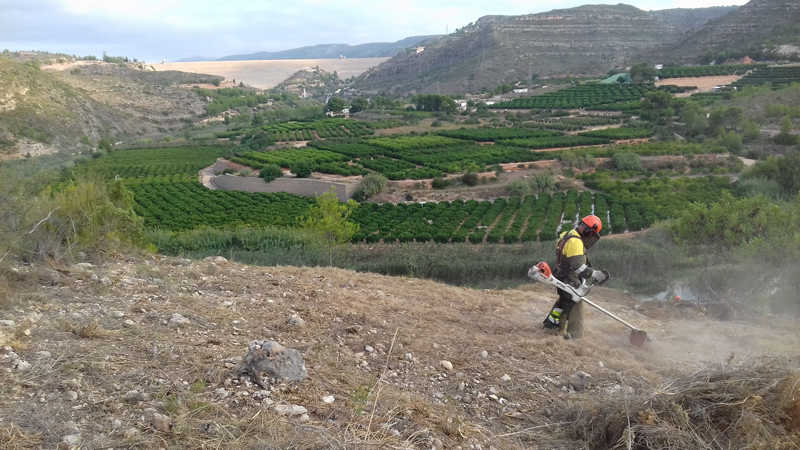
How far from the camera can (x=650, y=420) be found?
12.0 ft

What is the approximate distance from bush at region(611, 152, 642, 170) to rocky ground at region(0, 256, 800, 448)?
31914 millimetres

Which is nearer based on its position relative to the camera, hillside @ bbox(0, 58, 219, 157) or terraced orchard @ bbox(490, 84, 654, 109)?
hillside @ bbox(0, 58, 219, 157)

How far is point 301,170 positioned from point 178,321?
34.2m

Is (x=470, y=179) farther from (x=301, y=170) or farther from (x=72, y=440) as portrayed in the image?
(x=72, y=440)

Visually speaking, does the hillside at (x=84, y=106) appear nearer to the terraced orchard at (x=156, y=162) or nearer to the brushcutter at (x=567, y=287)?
the terraced orchard at (x=156, y=162)

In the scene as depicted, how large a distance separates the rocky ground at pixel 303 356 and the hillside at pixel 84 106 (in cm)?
5173

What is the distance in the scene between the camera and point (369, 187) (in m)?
34.5

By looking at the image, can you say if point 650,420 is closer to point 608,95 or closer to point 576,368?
point 576,368

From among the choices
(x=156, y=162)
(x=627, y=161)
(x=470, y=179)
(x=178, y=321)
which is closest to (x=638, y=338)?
(x=178, y=321)

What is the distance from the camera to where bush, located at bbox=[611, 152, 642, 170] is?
3738cm

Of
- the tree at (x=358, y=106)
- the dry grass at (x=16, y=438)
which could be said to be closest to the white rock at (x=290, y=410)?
the dry grass at (x=16, y=438)

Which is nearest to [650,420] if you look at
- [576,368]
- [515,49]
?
[576,368]

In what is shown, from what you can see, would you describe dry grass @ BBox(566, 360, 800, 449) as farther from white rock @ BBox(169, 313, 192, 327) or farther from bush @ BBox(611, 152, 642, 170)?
bush @ BBox(611, 152, 642, 170)

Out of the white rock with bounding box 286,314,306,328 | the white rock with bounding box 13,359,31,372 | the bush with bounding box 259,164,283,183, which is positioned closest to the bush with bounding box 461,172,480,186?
the bush with bounding box 259,164,283,183
